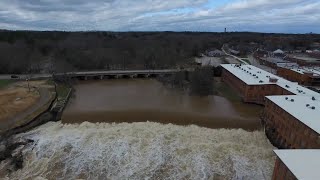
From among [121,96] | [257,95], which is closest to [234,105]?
[257,95]

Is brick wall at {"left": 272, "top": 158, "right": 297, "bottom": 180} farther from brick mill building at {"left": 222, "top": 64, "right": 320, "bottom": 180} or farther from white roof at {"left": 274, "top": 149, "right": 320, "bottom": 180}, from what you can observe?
white roof at {"left": 274, "top": 149, "right": 320, "bottom": 180}

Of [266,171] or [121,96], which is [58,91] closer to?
[121,96]

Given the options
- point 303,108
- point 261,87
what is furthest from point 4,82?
point 303,108

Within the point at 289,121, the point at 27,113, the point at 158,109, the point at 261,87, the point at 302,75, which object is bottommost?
the point at 158,109

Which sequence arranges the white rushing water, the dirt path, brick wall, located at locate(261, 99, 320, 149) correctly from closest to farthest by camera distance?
the white rushing water < brick wall, located at locate(261, 99, 320, 149) < the dirt path

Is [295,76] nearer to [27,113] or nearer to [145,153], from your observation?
[145,153]

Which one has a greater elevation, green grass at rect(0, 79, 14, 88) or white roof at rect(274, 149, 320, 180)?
white roof at rect(274, 149, 320, 180)

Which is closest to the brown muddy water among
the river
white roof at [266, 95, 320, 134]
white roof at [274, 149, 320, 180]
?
the river

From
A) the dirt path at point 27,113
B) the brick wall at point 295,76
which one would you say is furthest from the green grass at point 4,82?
the brick wall at point 295,76
